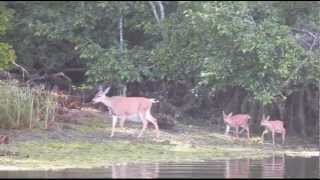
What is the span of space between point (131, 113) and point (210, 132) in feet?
9.40

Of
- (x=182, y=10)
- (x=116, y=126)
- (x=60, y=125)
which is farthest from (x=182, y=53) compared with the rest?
(x=60, y=125)

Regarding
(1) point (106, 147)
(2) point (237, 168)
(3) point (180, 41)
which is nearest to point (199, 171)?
(2) point (237, 168)

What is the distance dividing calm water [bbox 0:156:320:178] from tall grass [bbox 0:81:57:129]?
5.89 meters

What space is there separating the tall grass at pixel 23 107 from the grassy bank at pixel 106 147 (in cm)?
28

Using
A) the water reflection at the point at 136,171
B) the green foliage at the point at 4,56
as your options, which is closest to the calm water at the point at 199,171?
the water reflection at the point at 136,171

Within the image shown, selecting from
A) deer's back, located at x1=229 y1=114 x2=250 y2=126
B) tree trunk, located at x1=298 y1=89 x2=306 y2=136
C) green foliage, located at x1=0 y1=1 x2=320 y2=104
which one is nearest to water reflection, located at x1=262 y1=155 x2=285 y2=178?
green foliage, located at x1=0 y1=1 x2=320 y2=104

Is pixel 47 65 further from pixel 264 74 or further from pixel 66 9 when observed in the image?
pixel 264 74

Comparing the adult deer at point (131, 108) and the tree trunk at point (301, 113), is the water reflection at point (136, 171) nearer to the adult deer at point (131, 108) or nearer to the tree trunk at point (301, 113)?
the adult deer at point (131, 108)

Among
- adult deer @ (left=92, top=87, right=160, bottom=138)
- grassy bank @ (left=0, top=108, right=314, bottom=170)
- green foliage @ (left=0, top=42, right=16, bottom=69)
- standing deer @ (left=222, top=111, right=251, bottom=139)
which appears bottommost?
grassy bank @ (left=0, top=108, right=314, bottom=170)

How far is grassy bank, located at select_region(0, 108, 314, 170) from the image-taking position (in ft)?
50.8

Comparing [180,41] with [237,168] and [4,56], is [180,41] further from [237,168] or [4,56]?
[237,168]

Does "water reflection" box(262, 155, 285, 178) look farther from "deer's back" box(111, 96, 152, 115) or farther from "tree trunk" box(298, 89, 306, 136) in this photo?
"tree trunk" box(298, 89, 306, 136)

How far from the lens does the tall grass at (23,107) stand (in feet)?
64.6

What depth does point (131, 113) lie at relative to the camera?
70.9ft
